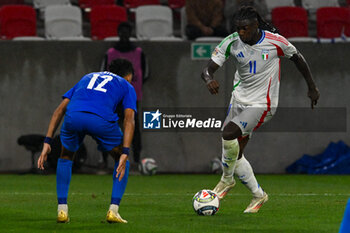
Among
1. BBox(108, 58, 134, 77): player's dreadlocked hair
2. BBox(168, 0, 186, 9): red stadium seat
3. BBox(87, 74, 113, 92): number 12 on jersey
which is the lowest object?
BBox(168, 0, 186, 9): red stadium seat

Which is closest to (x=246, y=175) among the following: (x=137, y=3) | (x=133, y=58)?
(x=133, y=58)

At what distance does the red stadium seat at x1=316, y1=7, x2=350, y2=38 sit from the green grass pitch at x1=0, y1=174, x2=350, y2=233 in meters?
3.94

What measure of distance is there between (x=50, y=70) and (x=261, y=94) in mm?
8193

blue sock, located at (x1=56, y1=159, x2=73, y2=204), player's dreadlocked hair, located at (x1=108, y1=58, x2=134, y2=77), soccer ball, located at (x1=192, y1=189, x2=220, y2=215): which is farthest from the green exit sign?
blue sock, located at (x1=56, y1=159, x2=73, y2=204)

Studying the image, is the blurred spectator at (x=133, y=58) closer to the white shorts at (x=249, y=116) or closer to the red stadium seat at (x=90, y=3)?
the red stadium seat at (x=90, y=3)

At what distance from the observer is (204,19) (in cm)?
1702

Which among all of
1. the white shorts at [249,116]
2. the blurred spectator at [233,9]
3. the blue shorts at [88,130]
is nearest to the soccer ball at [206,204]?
the white shorts at [249,116]

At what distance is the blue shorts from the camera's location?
761 centimetres

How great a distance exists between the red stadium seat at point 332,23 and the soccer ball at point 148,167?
4.93 m

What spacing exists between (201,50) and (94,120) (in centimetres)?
908

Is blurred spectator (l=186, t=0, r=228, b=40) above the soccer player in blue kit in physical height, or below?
below

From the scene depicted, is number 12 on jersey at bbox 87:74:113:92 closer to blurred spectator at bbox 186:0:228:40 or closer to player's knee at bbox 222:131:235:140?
player's knee at bbox 222:131:235:140

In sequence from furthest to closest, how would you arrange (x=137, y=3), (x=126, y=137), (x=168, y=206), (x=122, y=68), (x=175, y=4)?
1. (x=175, y=4)
2. (x=137, y=3)
3. (x=168, y=206)
4. (x=122, y=68)
5. (x=126, y=137)

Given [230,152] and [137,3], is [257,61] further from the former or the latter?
[137,3]
